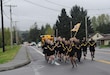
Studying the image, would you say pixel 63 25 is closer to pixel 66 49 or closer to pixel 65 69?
pixel 66 49

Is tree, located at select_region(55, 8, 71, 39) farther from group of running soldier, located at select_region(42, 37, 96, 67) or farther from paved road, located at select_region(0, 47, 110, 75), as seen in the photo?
paved road, located at select_region(0, 47, 110, 75)

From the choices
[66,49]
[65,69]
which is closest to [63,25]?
[66,49]

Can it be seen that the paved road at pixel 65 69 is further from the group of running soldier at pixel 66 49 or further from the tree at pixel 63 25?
the tree at pixel 63 25

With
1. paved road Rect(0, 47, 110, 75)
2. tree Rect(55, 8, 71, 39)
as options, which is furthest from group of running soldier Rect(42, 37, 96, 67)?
tree Rect(55, 8, 71, 39)

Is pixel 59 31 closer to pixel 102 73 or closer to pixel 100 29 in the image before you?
pixel 100 29

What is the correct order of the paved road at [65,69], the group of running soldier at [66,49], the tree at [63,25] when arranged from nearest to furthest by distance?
1. the paved road at [65,69]
2. the group of running soldier at [66,49]
3. the tree at [63,25]

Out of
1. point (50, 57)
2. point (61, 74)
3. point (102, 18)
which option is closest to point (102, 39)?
point (102, 18)

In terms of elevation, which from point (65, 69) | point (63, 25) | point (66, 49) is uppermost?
point (63, 25)

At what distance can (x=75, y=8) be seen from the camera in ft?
509

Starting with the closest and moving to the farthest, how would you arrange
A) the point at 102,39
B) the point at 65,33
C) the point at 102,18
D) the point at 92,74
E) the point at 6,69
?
the point at 92,74
the point at 6,69
the point at 102,39
the point at 65,33
the point at 102,18

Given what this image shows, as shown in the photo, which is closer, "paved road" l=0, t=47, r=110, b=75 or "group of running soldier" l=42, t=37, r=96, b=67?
"paved road" l=0, t=47, r=110, b=75

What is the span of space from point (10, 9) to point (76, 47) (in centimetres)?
7259

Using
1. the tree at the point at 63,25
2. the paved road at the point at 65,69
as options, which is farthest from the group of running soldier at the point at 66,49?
the tree at the point at 63,25

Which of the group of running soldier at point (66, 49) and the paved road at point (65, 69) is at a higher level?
the group of running soldier at point (66, 49)
